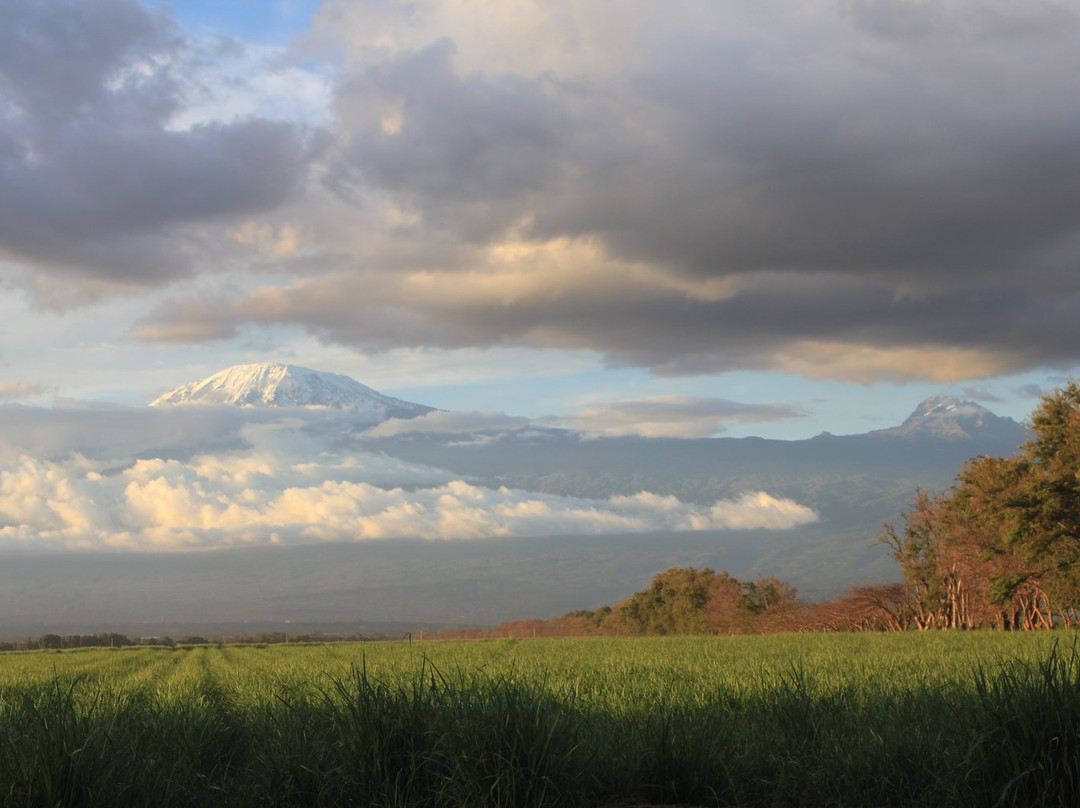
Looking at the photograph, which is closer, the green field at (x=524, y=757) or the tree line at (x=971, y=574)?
the green field at (x=524, y=757)

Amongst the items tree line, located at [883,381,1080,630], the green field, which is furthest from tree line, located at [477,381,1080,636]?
the green field

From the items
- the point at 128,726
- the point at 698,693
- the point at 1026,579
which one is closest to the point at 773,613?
the point at 1026,579

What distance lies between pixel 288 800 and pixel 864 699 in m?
7.41

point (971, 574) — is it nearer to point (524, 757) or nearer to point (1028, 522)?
point (1028, 522)

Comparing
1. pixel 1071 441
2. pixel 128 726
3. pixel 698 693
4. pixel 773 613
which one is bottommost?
pixel 773 613

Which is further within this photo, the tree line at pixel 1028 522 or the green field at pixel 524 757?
the tree line at pixel 1028 522

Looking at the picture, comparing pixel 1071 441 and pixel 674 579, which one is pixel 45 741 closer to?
pixel 1071 441

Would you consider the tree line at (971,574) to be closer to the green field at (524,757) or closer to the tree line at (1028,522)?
the tree line at (1028,522)

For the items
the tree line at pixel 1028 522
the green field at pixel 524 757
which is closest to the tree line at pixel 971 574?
the tree line at pixel 1028 522

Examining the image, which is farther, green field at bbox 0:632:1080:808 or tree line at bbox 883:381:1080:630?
tree line at bbox 883:381:1080:630

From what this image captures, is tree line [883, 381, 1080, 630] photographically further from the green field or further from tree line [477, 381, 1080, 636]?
the green field

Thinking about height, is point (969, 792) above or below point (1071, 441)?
below

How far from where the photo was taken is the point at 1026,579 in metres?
55.6

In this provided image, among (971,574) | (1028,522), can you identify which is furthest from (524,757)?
(971,574)
